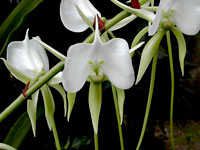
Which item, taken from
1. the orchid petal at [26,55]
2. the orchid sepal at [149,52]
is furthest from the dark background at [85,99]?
the orchid sepal at [149,52]

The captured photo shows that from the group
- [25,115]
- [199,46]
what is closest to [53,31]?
[25,115]

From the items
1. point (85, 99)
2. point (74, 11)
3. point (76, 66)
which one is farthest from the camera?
point (85, 99)

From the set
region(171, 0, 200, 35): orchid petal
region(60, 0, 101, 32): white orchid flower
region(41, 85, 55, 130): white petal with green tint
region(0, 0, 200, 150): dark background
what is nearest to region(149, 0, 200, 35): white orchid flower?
region(171, 0, 200, 35): orchid petal

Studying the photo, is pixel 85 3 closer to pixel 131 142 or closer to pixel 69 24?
pixel 69 24

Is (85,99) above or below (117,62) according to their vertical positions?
below

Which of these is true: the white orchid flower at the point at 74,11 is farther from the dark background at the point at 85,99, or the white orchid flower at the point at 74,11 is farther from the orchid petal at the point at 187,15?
the dark background at the point at 85,99

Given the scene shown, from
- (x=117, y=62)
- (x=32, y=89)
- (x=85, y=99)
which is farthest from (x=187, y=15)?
(x=85, y=99)

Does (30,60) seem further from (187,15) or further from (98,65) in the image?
(187,15)
